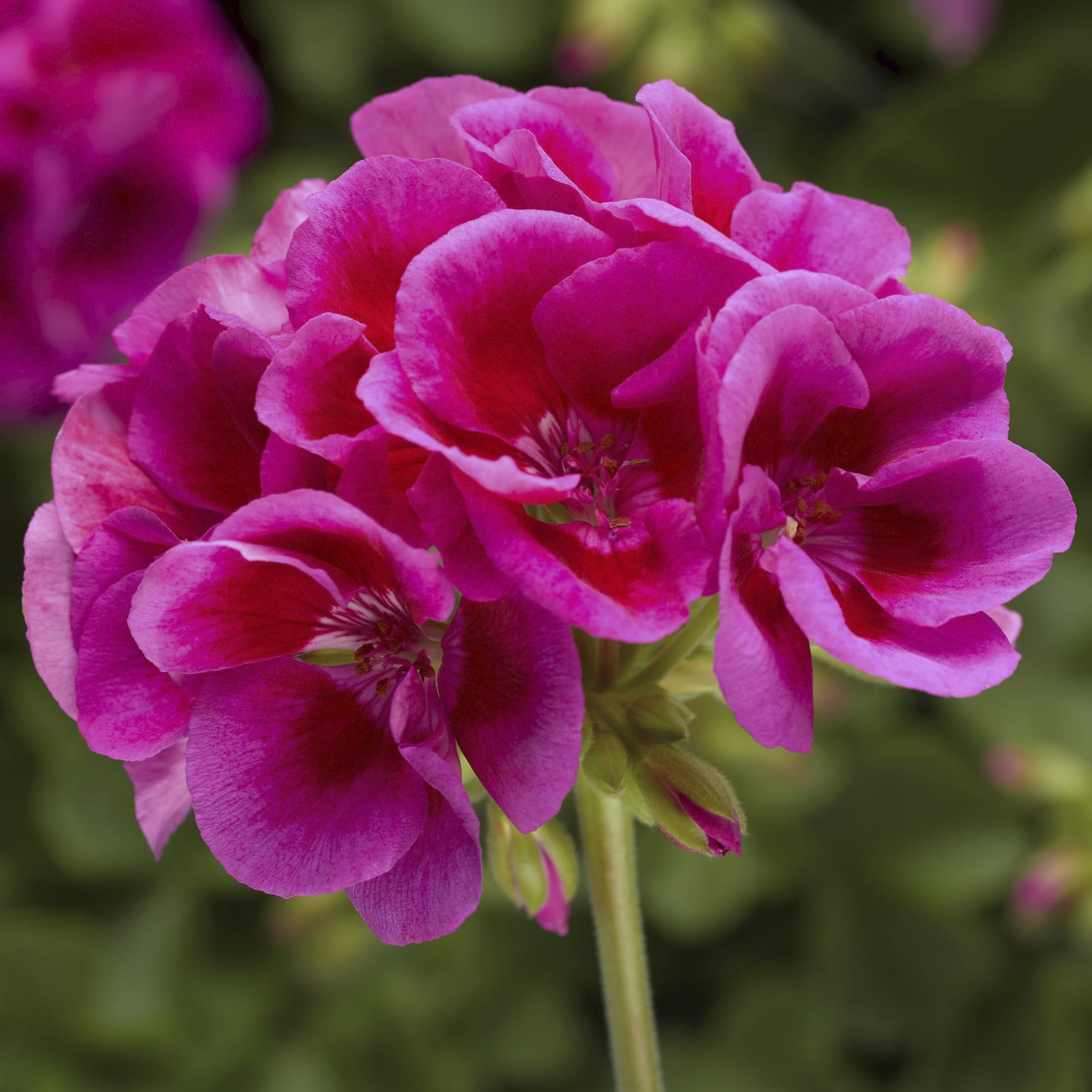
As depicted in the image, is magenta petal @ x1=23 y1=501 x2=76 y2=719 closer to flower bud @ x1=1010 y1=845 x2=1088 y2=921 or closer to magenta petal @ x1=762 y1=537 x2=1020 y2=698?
magenta petal @ x1=762 y1=537 x2=1020 y2=698

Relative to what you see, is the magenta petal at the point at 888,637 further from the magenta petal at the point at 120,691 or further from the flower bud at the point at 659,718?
the magenta petal at the point at 120,691

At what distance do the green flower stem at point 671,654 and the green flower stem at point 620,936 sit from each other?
0.11 meters

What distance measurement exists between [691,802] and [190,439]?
0.34m

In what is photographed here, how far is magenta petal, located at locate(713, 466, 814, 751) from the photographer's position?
1.98ft

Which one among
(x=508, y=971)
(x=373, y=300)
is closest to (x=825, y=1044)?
(x=508, y=971)

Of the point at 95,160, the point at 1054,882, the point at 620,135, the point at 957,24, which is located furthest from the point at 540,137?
the point at 957,24

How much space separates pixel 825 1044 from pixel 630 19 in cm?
143

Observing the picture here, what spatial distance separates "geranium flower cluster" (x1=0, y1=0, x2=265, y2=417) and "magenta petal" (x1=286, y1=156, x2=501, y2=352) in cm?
68

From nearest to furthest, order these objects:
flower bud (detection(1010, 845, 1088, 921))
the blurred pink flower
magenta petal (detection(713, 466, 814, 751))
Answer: magenta petal (detection(713, 466, 814, 751)) < flower bud (detection(1010, 845, 1088, 921)) < the blurred pink flower

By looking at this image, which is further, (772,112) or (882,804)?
(772,112)

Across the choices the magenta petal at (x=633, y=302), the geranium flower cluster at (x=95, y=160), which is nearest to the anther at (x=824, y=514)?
the magenta petal at (x=633, y=302)

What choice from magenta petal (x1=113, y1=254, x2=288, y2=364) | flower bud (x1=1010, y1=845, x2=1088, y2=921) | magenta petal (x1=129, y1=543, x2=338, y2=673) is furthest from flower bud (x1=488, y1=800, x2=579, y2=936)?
flower bud (x1=1010, y1=845, x2=1088, y2=921)

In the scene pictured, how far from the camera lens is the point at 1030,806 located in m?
1.97

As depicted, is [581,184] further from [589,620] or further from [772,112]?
[772,112]
